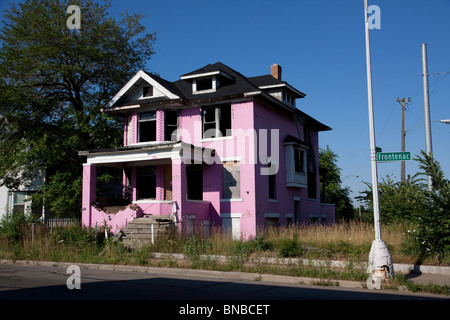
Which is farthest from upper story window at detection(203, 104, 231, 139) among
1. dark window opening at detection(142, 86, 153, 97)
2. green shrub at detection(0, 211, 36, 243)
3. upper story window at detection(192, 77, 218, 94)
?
green shrub at detection(0, 211, 36, 243)

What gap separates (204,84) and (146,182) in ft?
19.6

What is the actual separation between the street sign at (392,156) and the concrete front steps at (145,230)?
926 centimetres

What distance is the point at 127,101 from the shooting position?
24344 millimetres

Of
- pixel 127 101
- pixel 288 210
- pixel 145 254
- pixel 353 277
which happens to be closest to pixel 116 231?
pixel 145 254

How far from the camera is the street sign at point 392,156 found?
11406 millimetres

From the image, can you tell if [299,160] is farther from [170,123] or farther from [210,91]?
[170,123]

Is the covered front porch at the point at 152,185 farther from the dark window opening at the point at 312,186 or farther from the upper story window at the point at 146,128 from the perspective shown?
the dark window opening at the point at 312,186

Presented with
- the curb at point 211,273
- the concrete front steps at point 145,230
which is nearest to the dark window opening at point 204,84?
the concrete front steps at point 145,230

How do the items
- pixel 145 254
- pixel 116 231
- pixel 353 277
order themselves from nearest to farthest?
pixel 353 277 < pixel 145 254 < pixel 116 231

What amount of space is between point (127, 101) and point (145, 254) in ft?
36.4

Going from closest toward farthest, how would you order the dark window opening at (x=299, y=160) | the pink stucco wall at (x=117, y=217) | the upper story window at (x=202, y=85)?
1. the pink stucco wall at (x=117, y=217)
2. the upper story window at (x=202, y=85)
3. the dark window opening at (x=299, y=160)

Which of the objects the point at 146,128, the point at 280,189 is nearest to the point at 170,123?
the point at 146,128

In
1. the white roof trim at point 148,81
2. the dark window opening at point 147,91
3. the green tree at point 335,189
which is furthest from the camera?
the green tree at point 335,189
